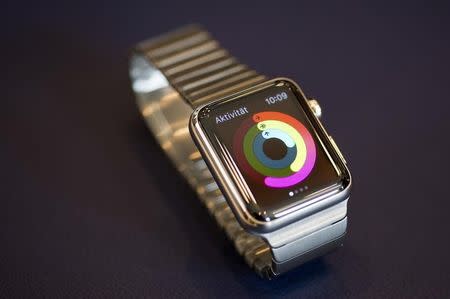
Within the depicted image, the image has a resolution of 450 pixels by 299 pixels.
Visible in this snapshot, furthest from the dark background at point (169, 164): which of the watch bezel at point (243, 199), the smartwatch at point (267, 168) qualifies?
the watch bezel at point (243, 199)

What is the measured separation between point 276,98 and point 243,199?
0.85 feet

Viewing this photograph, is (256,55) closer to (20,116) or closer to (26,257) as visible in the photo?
(20,116)

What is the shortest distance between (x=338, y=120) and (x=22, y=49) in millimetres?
925

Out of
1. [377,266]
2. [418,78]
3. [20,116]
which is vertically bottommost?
[377,266]

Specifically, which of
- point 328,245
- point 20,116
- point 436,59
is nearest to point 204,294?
point 328,245

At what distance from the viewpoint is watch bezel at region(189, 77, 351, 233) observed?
1.34 m

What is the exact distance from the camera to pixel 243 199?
1366mm

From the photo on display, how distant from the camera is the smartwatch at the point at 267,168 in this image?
1371mm

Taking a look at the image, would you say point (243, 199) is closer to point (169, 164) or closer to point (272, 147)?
point (272, 147)

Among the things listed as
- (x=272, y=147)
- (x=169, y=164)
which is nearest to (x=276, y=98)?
(x=272, y=147)

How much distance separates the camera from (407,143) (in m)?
1.69

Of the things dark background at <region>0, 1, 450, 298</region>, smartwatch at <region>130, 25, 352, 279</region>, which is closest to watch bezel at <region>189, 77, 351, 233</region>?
smartwatch at <region>130, 25, 352, 279</region>

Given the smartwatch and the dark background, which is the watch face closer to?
the smartwatch

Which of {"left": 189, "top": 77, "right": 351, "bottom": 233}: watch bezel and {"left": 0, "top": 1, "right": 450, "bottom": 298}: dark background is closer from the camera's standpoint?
{"left": 189, "top": 77, "right": 351, "bottom": 233}: watch bezel
